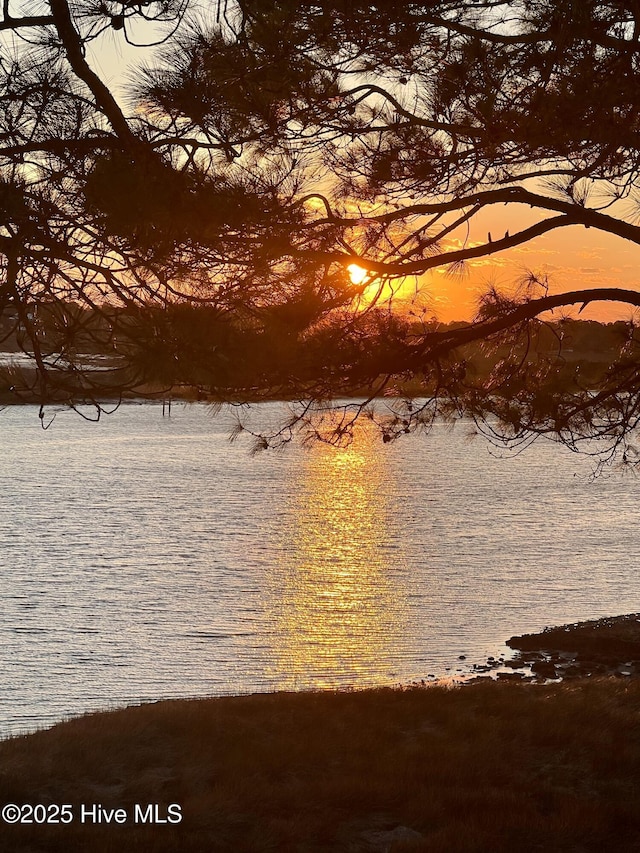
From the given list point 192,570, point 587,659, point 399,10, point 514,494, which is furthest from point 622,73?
point 514,494

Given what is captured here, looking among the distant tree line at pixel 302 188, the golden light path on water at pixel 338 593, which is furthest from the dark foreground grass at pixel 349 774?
the golden light path on water at pixel 338 593

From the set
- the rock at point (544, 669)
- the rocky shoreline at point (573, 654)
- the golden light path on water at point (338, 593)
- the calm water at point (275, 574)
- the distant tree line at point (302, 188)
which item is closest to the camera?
the distant tree line at point (302, 188)

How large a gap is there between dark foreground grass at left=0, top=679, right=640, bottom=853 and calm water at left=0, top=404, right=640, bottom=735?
2.61 meters

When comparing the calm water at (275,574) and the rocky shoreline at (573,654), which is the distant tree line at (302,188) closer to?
the calm water at (275,574)

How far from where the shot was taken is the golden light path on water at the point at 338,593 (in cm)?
1736

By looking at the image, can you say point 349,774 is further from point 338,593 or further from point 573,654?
point 338,593

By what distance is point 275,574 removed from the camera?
25.8 metres

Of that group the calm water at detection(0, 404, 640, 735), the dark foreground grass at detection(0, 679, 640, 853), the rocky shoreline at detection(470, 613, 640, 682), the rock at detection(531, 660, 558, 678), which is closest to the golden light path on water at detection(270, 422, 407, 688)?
the calm water at detection(0, 404, 640, 735)

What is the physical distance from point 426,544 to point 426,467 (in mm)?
27370

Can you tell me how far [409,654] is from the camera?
17875mm

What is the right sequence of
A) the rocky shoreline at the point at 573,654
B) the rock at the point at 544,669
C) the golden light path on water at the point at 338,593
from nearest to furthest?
the rock at the point at 544,669 < the rocky shoreline at the point at 573,654 < the golden light path on water at the point at 338,593

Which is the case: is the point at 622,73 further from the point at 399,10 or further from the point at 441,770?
the point at 441,770

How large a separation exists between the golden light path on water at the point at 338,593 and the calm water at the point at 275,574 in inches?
2.7

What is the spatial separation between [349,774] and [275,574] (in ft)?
60.6
